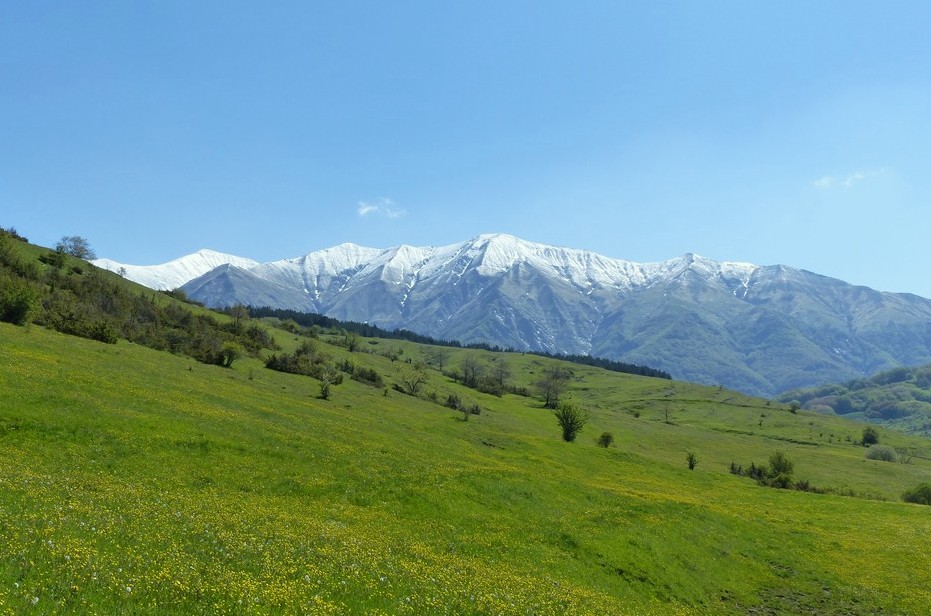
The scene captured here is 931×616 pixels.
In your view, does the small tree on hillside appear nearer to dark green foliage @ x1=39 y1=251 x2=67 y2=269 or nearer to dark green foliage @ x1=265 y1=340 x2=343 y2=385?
dark green foliage @ x1=265 y1=340 x2=343 y2=385

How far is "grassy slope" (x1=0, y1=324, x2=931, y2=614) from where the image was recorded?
15.5 m

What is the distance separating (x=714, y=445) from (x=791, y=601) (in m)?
124

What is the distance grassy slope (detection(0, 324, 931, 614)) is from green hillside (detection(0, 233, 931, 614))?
14 cm

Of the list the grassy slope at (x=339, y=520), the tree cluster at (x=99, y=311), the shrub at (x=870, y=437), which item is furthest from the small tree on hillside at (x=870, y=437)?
the tree cluster at (x=99, y=311)

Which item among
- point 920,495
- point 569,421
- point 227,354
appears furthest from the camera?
A: point 569,421

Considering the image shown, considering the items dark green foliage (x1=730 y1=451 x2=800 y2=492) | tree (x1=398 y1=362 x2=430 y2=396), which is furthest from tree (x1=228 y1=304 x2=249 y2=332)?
dark green foliage (x1=730 y1=451 x2=800 y2=492)

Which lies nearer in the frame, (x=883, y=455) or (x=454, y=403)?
(x=454, y=403)

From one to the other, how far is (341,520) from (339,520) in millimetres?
128

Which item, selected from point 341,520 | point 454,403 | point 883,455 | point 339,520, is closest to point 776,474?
point 454,403

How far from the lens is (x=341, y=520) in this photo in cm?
2789

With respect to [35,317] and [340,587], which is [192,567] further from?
[35,317]

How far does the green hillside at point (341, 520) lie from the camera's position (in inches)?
608

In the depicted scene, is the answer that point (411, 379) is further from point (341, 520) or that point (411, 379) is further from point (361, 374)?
point (341, 520)

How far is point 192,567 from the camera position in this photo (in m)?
15.2
